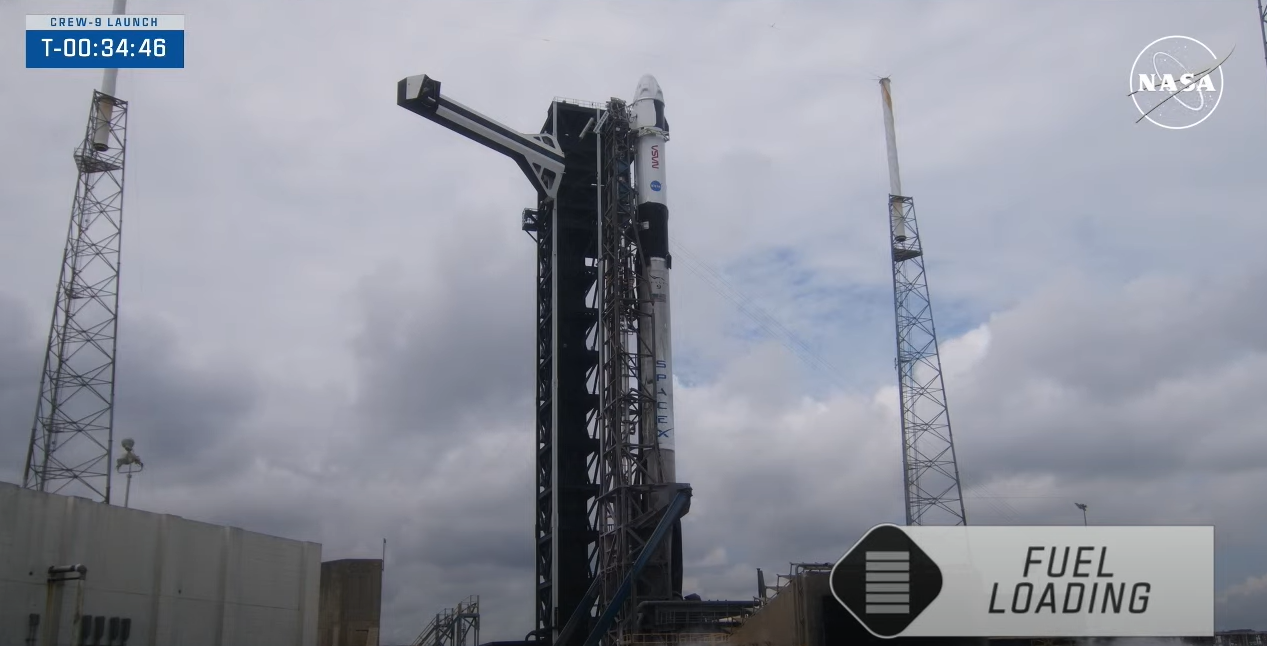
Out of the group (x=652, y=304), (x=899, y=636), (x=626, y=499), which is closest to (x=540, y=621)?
(x=626, y=499)

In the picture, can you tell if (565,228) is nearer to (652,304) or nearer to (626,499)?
(652,304)

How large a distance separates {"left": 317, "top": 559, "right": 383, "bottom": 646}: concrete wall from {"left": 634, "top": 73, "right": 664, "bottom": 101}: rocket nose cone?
28289 millimetres

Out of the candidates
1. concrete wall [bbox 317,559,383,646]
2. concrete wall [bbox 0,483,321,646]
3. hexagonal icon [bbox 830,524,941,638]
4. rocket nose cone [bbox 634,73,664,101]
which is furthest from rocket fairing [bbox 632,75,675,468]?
hexagonal icon [bbox 830,524,941,638]

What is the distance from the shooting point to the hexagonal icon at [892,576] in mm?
18984

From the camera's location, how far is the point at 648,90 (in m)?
57.6

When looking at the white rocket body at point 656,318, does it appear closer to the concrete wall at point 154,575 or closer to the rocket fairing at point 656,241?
the rocket fairing at point 656,241

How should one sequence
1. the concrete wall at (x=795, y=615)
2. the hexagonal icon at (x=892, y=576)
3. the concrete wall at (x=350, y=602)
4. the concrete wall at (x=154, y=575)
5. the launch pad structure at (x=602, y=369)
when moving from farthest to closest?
the concrete wall at (x=350, y=602)
the launch pad structure at (x=602, y=369)
the concrete wall at (x=154, y=575)
the concrete wall at (x=795, y=615)
the hexagonal icon at (x=892, y=576)

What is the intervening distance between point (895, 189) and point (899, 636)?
173ft

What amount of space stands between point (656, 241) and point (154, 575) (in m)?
27.1

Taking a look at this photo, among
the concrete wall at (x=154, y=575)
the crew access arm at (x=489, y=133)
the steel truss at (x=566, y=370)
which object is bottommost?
the concrete wall at (x=154, y=575)

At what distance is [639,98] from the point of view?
2274 inches

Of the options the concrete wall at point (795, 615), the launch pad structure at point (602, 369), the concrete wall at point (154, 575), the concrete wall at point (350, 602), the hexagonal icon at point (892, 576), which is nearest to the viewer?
the hexagonal icon at point (892, 576)

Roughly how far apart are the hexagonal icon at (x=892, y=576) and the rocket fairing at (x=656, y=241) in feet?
103

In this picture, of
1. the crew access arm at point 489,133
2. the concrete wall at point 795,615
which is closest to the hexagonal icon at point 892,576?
the concrete wall at point 795,615
